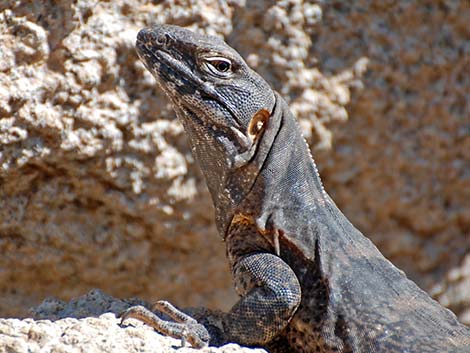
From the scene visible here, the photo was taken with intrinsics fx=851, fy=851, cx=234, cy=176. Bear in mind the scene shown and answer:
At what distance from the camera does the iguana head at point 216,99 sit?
4031 millimetres

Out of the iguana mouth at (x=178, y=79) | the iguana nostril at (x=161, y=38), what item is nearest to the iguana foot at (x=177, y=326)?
the iguana mouth at (x=178, y=79)

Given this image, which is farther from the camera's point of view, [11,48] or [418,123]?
[418,123]

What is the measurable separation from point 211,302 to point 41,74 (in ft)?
6.47

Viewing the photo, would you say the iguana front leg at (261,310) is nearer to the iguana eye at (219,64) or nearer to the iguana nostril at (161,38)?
the iguana eye at (219,64)


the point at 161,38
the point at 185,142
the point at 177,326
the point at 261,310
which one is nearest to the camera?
the point at 177,326

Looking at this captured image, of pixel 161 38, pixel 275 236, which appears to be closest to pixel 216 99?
pixel 161 38

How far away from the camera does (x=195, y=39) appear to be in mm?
4090

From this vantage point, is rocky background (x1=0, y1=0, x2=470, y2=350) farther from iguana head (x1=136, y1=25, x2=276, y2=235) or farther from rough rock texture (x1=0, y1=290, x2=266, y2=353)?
rough rock texture (x1=0, y1=290, x2=266, y2=353)

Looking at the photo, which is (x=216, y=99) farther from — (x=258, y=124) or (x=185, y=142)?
(x=185, y=142)

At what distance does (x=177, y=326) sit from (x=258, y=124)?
112cm

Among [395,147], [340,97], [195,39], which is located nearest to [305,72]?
[340,97]

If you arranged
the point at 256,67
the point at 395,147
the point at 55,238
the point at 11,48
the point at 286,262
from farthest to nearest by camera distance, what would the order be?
the point at 395,147, the point at 256,67, the point at 55,238, the point at 11,48, the point at 286,262

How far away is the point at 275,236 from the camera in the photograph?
3.98 m

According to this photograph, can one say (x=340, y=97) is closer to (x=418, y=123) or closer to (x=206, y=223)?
(x=418, y=123)
